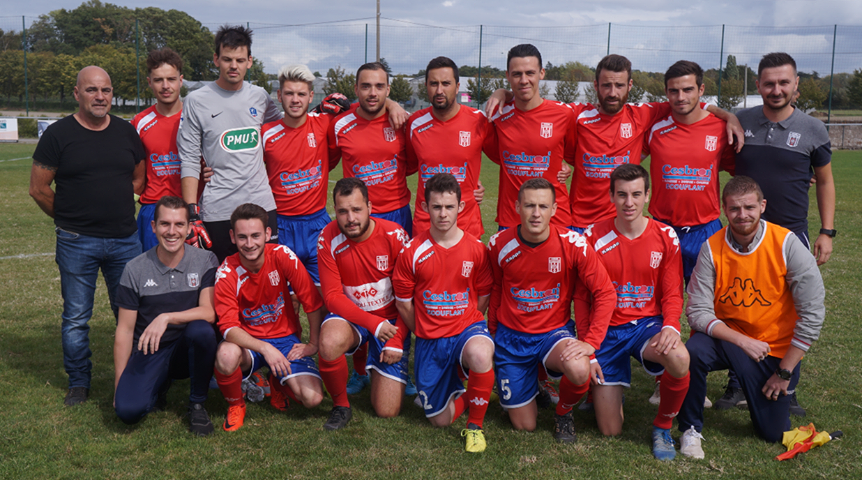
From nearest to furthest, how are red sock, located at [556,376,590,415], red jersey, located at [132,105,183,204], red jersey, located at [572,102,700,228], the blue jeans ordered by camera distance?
red sock, located at [556,376,590,415] → the blue jeans → red jersey, located at [572,102,700,228] → red jersey, located at [132,105,183,204]

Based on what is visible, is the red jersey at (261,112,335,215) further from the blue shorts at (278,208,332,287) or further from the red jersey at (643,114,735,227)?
the red jersey at (643,114,735,227)

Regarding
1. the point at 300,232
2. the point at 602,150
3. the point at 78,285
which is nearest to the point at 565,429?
the point at 602,150

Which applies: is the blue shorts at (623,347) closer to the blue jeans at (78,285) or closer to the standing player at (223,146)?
the standing player at (223,146)

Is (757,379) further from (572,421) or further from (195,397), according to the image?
(195,397)

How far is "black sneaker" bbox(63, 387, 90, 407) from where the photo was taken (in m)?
4.16

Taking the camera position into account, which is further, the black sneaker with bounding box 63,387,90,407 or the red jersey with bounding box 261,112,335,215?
the red jersey with bounding box 261,112,335,215

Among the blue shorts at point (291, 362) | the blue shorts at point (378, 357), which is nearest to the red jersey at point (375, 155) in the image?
the blue shorts at point (378, 357)

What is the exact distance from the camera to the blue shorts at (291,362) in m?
4.06

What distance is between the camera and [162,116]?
4.86 metres

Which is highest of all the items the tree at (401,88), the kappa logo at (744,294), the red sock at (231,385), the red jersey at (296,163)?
the tree at (401,88)

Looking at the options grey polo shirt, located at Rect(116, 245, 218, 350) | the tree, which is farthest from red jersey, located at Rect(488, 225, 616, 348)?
the tree

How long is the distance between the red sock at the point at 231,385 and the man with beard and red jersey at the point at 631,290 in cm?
214

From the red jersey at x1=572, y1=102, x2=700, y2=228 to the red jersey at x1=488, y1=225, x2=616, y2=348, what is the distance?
2.10ft

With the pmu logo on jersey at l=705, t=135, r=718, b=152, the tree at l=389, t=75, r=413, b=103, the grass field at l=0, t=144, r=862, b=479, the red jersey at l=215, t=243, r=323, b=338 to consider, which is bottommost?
the grass field at l=0, t=144, r=862, b=479
